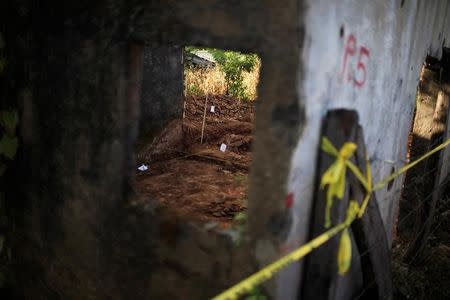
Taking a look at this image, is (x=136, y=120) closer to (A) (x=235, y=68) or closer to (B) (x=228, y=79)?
(B) (x=228, y=79)

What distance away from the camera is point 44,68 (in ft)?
9.17

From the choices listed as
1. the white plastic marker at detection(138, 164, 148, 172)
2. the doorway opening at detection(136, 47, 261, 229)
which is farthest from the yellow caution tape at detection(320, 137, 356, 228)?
the white plastic marker at detection(138, 164, 148, 172)

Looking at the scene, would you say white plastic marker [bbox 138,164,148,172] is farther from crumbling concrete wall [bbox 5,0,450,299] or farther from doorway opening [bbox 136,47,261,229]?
crumbling concrete wall [bbox 5,0,450,299]

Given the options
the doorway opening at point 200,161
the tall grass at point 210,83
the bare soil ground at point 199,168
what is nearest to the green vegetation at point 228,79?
the tall grass at point 210,83

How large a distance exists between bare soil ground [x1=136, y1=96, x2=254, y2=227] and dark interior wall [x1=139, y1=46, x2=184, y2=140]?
189 mm

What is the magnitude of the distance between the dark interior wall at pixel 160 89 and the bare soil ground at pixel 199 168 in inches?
7.4

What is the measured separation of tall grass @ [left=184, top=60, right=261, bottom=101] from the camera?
11594mm

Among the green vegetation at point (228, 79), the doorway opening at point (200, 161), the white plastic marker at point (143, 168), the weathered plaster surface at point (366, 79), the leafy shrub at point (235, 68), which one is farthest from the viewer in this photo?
the leafy shrub at point (235, 68)

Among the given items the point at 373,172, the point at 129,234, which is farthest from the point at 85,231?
the point at 373,172

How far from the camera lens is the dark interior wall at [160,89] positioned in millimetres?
6031

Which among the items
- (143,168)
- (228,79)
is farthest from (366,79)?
(228,79)

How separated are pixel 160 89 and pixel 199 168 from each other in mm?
1510

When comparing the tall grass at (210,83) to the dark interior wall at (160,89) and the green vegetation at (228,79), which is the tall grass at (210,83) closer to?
the green vegetation at (228,79)

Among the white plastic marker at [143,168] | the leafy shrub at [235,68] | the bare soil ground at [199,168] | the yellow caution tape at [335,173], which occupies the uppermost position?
the leafy shrub at [235,68]
